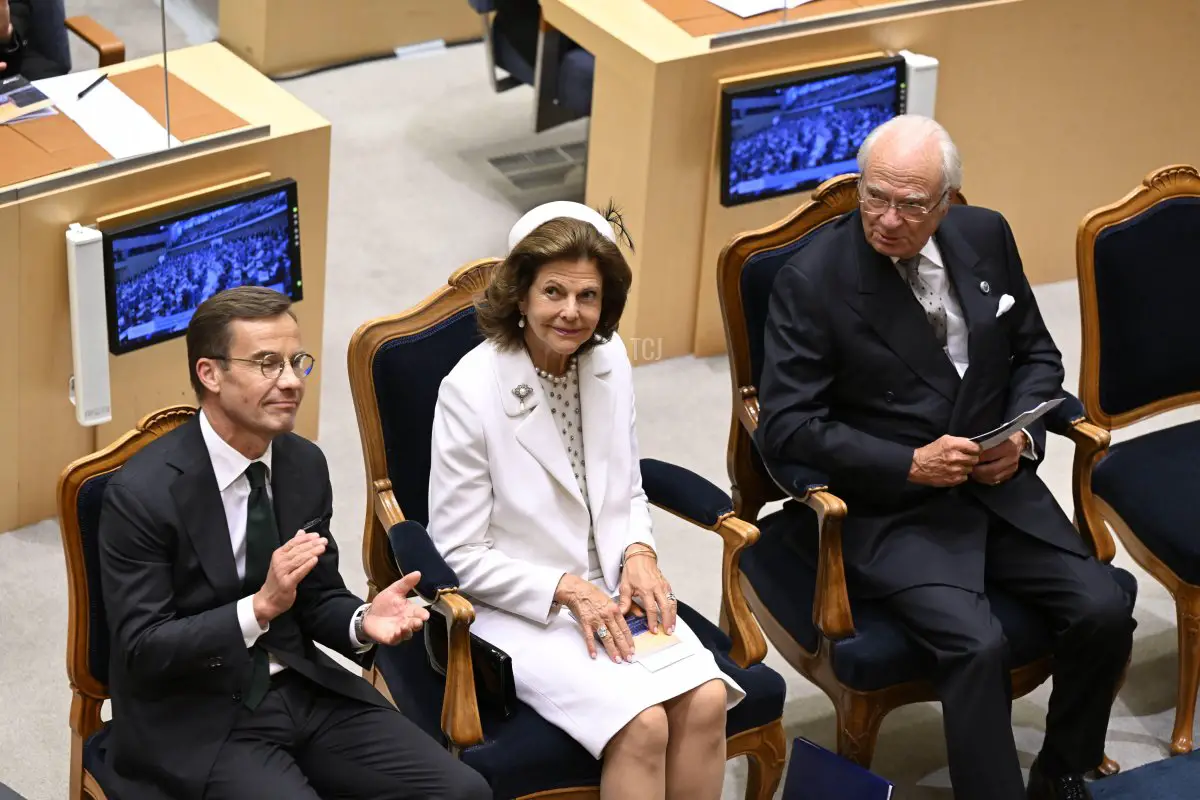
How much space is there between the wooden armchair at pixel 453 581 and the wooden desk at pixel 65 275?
4.01ft

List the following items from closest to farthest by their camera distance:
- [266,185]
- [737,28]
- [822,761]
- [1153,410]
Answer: [822,761] < [1153,410] < [266,185] < [737,28]

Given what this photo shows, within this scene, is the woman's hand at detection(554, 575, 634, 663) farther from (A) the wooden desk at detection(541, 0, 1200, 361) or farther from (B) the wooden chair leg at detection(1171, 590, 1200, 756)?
(A) the wooden desk at detection(541, 0, 1200, 361)

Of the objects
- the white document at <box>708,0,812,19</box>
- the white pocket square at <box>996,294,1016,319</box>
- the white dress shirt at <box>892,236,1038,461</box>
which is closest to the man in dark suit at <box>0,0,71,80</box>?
the white document at <box>708,0,812,19</box>

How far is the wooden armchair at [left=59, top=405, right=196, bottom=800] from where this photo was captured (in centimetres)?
333

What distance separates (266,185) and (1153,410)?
2456 mm

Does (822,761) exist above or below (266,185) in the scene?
below

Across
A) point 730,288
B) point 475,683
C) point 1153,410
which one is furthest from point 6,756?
point 1153,410

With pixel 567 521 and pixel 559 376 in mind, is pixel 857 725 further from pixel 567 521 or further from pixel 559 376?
pixel 559 376

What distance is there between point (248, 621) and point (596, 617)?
0.76 metres

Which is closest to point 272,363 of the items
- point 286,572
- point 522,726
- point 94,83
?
point 286,572

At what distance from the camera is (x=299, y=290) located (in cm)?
520

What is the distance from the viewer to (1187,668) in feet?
14.5

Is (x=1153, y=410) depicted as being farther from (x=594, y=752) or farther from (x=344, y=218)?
(x=344, y=218)

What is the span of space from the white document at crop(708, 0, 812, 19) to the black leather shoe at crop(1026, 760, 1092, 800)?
104 inches
